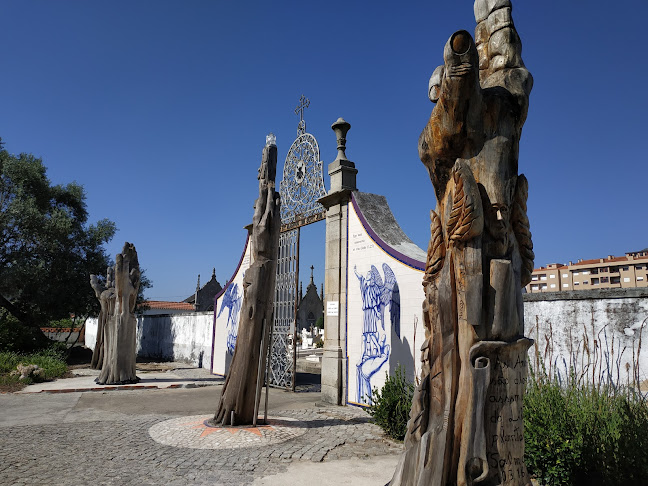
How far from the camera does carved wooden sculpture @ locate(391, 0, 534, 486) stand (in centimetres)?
275

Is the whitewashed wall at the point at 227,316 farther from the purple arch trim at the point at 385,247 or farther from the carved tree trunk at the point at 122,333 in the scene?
the purple arch trim at the point at 385,247

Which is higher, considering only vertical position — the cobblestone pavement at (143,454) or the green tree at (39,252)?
the green tree at (39,252)

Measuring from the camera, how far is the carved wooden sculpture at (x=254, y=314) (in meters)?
5.92

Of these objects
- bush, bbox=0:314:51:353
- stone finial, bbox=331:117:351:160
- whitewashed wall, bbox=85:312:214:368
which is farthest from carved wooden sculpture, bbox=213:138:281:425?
bush, bbox=0:314:51:353

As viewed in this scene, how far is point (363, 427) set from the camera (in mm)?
6113

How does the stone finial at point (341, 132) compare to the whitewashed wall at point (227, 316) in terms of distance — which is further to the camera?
the whitewashed wall at point (227, 316)

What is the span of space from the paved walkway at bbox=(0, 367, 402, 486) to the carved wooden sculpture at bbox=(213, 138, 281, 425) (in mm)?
321

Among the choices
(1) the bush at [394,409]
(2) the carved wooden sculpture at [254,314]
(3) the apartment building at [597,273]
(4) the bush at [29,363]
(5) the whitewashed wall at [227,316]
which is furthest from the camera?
(3) the apartment building at [597,273]

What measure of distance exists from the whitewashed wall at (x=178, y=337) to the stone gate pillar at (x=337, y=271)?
300 inches

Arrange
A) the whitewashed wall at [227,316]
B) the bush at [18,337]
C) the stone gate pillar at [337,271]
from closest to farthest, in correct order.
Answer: the stone gate pillar at [337,271] < the whitewashed wall at [227,316] < the bush at [18,337]

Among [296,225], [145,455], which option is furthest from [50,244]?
[145,455]

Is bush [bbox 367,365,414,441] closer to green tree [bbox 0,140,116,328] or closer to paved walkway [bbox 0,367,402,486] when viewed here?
paved walkway [bbox 0,367,402,486]

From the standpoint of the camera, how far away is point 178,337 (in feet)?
58.4

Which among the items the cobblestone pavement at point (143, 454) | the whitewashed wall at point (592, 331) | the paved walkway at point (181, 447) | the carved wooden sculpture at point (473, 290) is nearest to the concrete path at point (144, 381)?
the paved walkway at point (181, 447)
